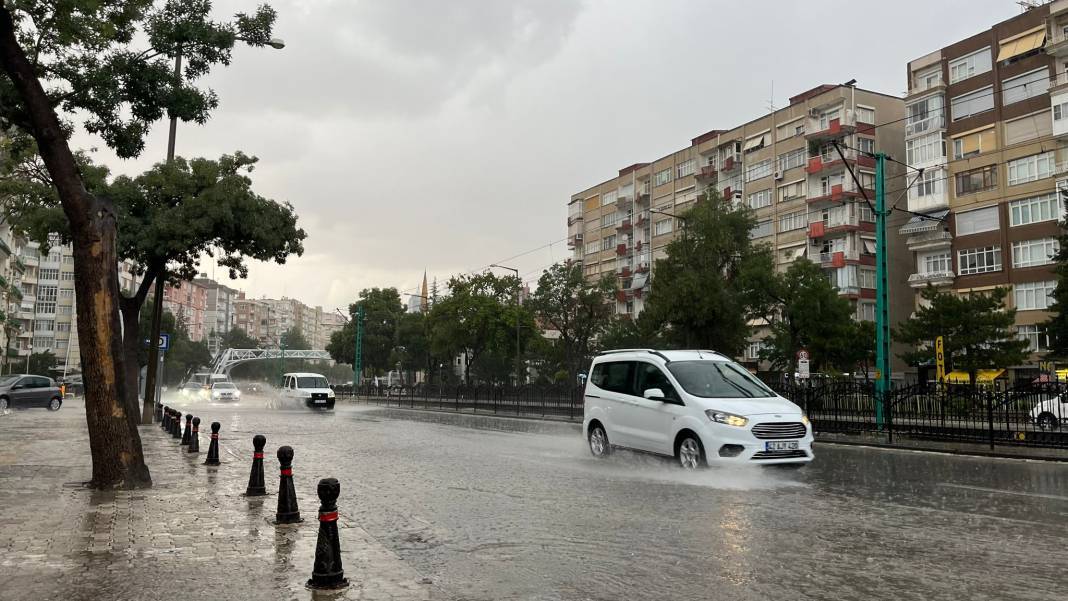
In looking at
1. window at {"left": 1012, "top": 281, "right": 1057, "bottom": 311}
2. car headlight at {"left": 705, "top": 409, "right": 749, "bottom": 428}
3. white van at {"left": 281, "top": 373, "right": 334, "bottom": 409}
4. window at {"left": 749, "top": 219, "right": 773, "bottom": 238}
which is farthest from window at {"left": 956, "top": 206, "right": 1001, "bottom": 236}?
car headlight at {"left": 705, "top": 409, "right": 749, "bottom": 428}

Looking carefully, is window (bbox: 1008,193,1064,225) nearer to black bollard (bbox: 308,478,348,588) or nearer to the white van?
the white van

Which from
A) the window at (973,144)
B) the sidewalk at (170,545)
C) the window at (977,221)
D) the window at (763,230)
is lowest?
the sidewalk at (170,545)

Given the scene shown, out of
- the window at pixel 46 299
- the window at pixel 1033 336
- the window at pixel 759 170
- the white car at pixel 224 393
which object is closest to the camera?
the window at pixel 1033 336

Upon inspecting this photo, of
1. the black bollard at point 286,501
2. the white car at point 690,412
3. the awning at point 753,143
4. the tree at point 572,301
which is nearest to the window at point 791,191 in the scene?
the awning at point 753,143

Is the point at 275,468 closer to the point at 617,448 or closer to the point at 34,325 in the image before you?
the point at 617,448

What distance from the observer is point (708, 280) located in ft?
125

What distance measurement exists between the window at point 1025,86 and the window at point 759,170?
20.1 metres

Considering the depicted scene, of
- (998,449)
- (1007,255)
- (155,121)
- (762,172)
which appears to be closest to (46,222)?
(155,121)

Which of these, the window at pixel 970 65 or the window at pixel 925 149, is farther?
the window at pixel 925 149

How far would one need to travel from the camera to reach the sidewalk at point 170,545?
5.18m

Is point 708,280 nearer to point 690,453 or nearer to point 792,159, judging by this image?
point 690,453

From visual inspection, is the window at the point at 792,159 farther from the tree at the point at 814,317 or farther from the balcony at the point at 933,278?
the tree at the point at 814,317

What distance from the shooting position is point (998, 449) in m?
16.8

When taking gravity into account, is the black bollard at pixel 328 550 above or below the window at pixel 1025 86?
below
